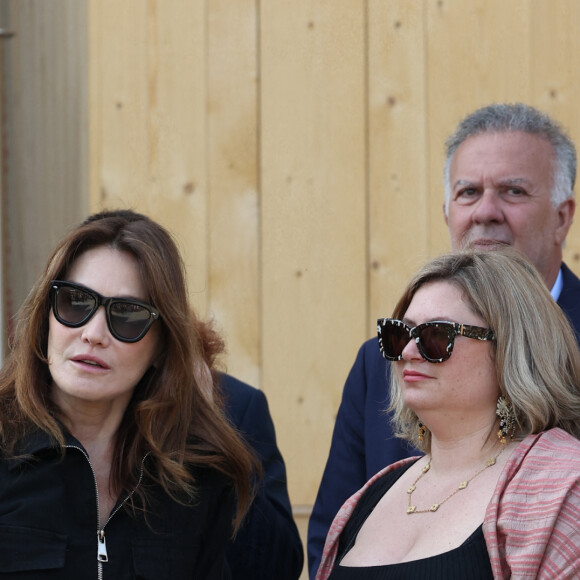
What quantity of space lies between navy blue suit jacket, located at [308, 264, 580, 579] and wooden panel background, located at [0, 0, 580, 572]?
2.36 feet

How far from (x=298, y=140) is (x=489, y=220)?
109 cm

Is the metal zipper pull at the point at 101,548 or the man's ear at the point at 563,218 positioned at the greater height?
the man's ear at the point at 563,218

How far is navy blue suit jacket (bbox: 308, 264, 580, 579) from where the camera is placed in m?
3.01

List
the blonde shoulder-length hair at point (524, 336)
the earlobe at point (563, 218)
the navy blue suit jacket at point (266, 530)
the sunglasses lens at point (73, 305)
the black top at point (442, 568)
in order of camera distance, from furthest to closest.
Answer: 1. the earlobe at point (563, 218)
2. the navy blue suit jacket at point (266, 530)
3. the sunglasses lens at point (73, 305)
4. the blonde shoulder-length hair at point (524, 336)
5. the black top at point (442, 568)

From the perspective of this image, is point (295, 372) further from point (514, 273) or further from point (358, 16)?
point (514, 273)

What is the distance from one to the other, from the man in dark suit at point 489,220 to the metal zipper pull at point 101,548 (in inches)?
30.8

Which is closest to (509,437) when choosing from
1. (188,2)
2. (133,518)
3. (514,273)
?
(514,273)

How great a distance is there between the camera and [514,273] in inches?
97.0

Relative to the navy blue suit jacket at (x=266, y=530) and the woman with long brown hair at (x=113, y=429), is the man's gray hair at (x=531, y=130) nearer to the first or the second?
the navy blue suit jacket at (x=266, y=530)

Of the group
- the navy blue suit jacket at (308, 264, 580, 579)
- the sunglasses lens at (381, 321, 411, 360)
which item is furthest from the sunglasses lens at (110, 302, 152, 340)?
the navy blue suit jacket at (308, 264, 580, 579)

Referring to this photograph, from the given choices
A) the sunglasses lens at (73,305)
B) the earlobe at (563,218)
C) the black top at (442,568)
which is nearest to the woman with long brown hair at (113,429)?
the sunglasses lens at (73,305)

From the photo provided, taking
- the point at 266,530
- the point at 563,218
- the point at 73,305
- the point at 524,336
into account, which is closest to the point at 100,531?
the point at 73,305

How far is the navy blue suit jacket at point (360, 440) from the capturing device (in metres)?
3.01

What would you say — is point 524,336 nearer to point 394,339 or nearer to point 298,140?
point 394,339
